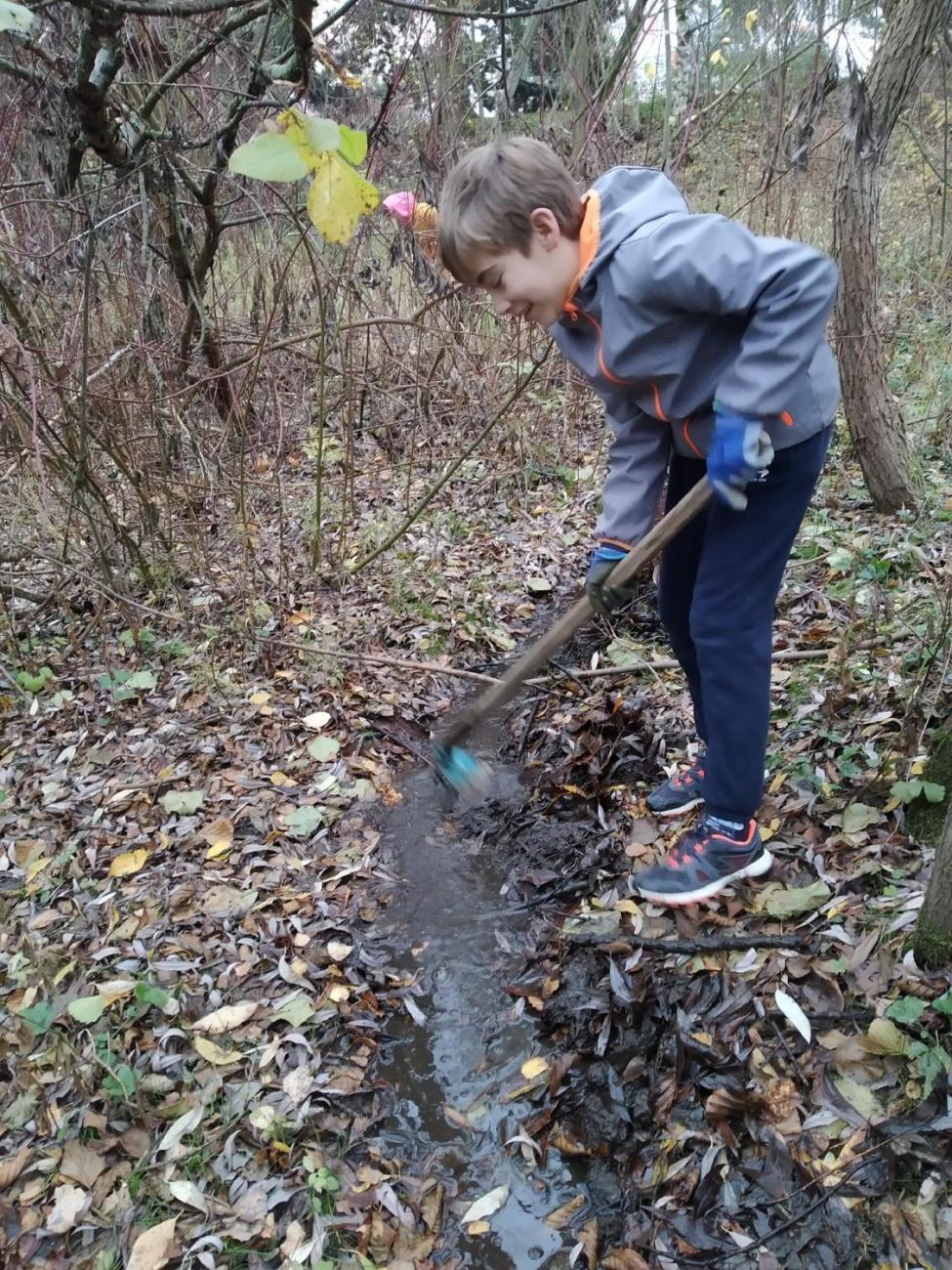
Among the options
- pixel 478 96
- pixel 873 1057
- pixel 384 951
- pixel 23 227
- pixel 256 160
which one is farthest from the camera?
pixel 478 96

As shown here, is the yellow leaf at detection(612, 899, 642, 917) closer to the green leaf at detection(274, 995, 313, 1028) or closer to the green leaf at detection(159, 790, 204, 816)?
the green leaf at detection(274, 995, 313, 1028)

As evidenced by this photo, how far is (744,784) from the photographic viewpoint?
7.07ft

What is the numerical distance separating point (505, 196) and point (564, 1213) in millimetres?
2279

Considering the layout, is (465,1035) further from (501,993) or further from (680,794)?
(680,794)

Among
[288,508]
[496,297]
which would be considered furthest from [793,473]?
[288,508]

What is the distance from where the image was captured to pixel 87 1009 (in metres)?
2.23

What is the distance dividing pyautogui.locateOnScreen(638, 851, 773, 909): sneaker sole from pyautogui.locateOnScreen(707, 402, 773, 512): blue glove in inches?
41.0

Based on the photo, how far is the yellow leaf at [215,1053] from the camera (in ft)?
7.24

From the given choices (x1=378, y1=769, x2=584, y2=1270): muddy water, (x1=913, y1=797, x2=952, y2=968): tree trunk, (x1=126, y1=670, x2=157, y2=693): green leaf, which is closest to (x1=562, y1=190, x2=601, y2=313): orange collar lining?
(x1=913, y1=797, x2=952, y2=968): tree trunk

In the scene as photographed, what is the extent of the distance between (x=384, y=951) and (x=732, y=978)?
109 cm

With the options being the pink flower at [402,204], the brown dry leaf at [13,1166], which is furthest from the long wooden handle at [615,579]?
the pink flower at [402,204]

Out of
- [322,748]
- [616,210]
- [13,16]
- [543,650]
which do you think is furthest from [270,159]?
[322,748]

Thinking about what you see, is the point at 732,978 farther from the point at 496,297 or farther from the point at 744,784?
the point at 496,297

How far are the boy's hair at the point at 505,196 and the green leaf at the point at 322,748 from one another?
211 cm
